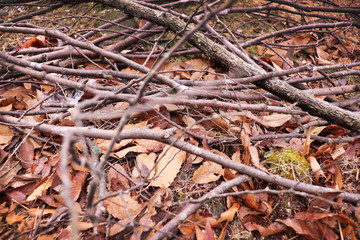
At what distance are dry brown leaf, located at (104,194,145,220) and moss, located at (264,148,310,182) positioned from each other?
2.64ft

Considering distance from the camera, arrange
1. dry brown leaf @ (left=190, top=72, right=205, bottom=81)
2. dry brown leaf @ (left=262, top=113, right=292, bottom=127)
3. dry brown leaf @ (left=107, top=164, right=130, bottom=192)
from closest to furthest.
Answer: dry brown leaf @ (left=107, top=164, right=130, bottom=192), dry brown leaf @ (left=262, top=113, right=292, bottom=127), dry brown leaf @ (left=190, top=72, right=205, bottom=81)

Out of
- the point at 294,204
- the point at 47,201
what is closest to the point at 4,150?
the point at 47,201

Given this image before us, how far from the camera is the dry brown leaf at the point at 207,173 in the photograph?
1266 mm

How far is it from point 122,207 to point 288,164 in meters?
0.97

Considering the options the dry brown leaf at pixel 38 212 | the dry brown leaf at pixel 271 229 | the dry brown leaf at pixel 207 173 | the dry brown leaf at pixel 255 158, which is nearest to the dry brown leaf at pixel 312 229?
the dry brown leaf at pixel 271 229

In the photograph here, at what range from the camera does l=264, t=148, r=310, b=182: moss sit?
4.14 ft

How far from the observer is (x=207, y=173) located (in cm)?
129

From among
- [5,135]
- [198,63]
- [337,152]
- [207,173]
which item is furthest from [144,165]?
[337,152]

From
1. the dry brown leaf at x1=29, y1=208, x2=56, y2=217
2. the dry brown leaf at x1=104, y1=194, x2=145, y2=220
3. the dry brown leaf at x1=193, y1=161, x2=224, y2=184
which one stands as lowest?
the dry brown leaf at x1=29, y1=208, x2=56, y2=217

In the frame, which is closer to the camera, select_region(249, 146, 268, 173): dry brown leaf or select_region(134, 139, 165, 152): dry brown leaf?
select_region(249, 146, 268, 173): dry brown leaf

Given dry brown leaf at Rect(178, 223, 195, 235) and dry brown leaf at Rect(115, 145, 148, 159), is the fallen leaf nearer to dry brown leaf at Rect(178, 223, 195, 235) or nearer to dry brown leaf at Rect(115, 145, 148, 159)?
dry brown leaf at Rect(115, 145, 148, 159)

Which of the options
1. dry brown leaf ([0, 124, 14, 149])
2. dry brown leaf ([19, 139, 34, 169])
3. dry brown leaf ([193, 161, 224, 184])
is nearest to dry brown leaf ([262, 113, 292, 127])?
dry brown leaf ([193, 161, 224, 184])

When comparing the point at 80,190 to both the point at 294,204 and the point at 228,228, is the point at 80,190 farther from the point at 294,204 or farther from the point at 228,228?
the point at 294,204

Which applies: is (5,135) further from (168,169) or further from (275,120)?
(275,120)
